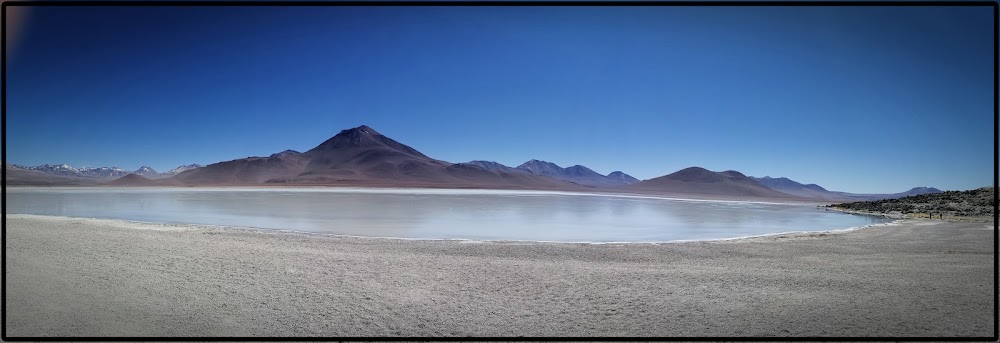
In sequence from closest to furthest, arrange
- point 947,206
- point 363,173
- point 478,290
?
1. point 478,290
2. point 947,206
3. point 363,173

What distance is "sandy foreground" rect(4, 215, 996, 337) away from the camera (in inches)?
192

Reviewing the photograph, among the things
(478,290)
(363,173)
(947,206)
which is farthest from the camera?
(363,173)

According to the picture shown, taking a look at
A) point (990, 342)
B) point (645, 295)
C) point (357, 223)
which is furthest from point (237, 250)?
point (990, 342)

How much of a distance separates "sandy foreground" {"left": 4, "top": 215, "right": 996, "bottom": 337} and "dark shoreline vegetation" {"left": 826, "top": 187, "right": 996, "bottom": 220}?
18.3 m

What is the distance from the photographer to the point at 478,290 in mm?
6652

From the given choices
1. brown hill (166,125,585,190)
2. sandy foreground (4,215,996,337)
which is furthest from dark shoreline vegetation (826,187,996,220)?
brown hill (166,125,585,190)

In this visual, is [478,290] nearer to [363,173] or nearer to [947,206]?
[947,206]

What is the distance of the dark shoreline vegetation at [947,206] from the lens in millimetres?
24922

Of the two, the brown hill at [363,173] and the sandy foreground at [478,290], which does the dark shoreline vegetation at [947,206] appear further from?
the brown hill at [363,173]

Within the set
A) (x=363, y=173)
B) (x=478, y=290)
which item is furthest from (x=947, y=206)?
(x=363, y=173)

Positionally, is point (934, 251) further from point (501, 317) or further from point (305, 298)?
point (305, 298)

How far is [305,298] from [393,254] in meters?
3.91

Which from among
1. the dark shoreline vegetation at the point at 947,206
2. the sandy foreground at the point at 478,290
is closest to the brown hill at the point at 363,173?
the dark shoreline vegetation at the point at 947,206

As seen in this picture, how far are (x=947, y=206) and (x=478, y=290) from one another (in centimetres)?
3229
